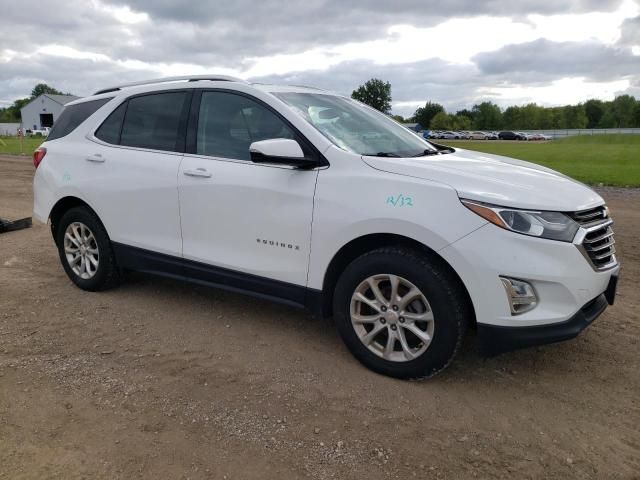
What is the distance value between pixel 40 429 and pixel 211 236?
1.72 meters

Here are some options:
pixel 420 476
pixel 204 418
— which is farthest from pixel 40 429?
pixel 420 476

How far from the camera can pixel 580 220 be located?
3189 mm

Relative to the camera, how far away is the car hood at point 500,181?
122 inches

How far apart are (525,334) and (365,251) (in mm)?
1084

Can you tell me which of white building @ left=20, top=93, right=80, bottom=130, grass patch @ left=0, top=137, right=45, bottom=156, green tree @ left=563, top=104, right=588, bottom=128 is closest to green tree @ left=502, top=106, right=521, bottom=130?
green tree @ left=563, top=104, right=588, bottom=128

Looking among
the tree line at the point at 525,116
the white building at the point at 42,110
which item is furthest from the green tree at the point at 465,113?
the white building at the point at 42,110

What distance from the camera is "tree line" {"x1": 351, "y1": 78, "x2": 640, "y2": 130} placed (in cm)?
10812

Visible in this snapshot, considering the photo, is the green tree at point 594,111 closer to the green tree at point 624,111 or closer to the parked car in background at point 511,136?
the green tree at point 624,111

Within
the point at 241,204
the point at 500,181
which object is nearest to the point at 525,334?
the point at 500,181

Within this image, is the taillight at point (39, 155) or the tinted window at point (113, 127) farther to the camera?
the taillight at point (39, 155)

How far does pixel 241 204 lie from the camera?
3902 mm

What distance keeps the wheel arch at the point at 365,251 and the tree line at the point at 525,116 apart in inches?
4198

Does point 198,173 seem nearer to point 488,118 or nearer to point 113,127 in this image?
point 113,127

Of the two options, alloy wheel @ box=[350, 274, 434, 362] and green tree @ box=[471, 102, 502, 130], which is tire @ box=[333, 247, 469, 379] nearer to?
alloy wheel @ box=[350, 274, 434, 362]
